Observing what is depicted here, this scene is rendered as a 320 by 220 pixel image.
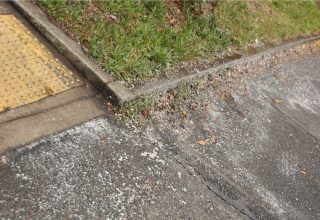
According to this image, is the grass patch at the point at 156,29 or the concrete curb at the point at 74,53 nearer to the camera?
the concrete curb at the point at 74,53

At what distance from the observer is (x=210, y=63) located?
5.40m

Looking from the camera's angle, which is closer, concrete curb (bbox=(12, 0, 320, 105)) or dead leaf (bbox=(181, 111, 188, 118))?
concrete curb (bbox=(12, 0, 320, 105))

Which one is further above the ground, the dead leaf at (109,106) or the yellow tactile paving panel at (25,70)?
the yellow tactile paving panel at (25,70)

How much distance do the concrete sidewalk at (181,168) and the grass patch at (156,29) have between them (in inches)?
26.0

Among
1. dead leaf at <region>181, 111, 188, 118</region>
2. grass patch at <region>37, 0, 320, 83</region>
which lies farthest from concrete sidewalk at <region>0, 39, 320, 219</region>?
grass patch at <region>37, 0, 320, 83</region>

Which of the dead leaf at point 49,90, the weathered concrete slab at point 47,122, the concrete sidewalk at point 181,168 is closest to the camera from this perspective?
the concrete sidewalk at point 181,168

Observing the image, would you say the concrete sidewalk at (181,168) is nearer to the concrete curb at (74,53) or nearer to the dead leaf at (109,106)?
the dead leaf at (109,106)

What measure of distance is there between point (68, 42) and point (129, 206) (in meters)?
2.06

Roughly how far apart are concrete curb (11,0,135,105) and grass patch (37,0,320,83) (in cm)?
12

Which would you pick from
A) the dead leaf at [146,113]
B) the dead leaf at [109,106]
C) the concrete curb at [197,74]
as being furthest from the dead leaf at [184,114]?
the dead leaf at [109,106]

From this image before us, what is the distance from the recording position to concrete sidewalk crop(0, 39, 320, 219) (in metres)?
3.19

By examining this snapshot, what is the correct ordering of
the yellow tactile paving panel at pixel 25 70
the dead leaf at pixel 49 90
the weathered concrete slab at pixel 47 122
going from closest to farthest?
the weathered concrete slab at pixel 47 122 < the yellow tactile paving panel at pixel 25 70 < the dead leaf at pixel 49 90

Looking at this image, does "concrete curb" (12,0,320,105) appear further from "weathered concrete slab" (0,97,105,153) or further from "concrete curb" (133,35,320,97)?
"weathered concrete slab" (0,97,105,153)

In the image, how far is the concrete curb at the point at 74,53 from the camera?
420 cm
